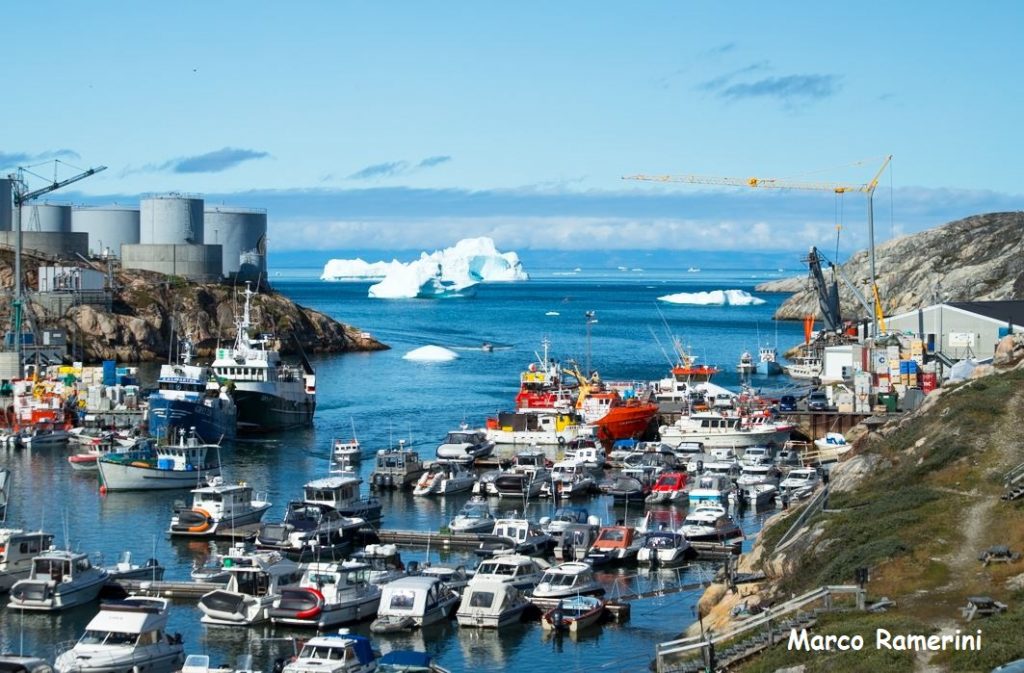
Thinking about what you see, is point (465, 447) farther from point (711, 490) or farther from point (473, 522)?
point (473, 522)

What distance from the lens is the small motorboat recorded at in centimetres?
2953

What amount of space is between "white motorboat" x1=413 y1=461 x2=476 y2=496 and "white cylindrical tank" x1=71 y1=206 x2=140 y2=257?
3753 inches


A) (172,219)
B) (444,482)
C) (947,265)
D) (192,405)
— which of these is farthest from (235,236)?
(444,482)

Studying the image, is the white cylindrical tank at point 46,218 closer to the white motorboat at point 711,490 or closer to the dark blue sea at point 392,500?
the dark blue sea at point 392,500

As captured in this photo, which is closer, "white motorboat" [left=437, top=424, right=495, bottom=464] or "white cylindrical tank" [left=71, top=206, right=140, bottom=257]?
"white motorboat" [left=437, top=424, right=495, bottom=464]

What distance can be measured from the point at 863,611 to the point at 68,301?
95.6m

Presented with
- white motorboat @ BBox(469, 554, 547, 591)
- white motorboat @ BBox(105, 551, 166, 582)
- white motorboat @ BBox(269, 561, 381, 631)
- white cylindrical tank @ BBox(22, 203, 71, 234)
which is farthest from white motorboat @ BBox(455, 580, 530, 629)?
white cylindrical tank @ BBox(22, 203, 71, 234)

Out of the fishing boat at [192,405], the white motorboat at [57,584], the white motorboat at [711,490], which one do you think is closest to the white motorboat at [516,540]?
the white motorboat at [711,490]

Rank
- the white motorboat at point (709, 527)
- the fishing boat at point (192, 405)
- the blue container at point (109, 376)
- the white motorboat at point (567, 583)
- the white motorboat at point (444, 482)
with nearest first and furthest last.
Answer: the white motorboat at point (567, 583), the white motorboat at point (709, 527), the white motorboat at point (444, 482), the fishing boat at point (192, 405), the blue container at point (109, 376)

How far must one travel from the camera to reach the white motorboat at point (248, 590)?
98.3ft

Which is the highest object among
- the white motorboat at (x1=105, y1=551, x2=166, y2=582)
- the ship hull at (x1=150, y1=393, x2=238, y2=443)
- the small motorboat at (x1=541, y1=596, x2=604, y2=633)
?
the ship hull at (x1=150, y1=393, x2=238, y2=443)

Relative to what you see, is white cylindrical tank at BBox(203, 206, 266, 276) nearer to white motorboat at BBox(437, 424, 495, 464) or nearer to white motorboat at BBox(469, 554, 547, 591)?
white motorboat at BBox(437, 424, 495, 464)

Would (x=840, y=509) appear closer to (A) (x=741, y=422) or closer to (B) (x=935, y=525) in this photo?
(B) (x=935, y=525)

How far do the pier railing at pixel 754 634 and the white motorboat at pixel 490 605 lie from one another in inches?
262
